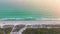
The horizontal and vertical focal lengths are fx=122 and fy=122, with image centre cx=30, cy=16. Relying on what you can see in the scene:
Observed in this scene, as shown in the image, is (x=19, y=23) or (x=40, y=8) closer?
(x=19, y=23)

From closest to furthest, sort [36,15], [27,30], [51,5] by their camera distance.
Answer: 1. [27,30]
2. [36,15]
3. [51,5]

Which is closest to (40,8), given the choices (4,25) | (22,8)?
(22,8)

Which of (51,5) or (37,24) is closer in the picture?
(37,24)

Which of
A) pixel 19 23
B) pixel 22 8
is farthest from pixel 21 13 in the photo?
pixel 19 23

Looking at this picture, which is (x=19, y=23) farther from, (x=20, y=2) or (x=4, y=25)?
(x=20, y=2)

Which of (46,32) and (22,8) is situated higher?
(22,8)

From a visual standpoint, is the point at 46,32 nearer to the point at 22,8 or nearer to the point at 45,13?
the point at 45,13

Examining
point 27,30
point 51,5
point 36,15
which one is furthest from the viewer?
point 51,5

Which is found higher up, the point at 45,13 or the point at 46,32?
the point at 45,13

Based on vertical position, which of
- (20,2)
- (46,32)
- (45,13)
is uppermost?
(20,2)
